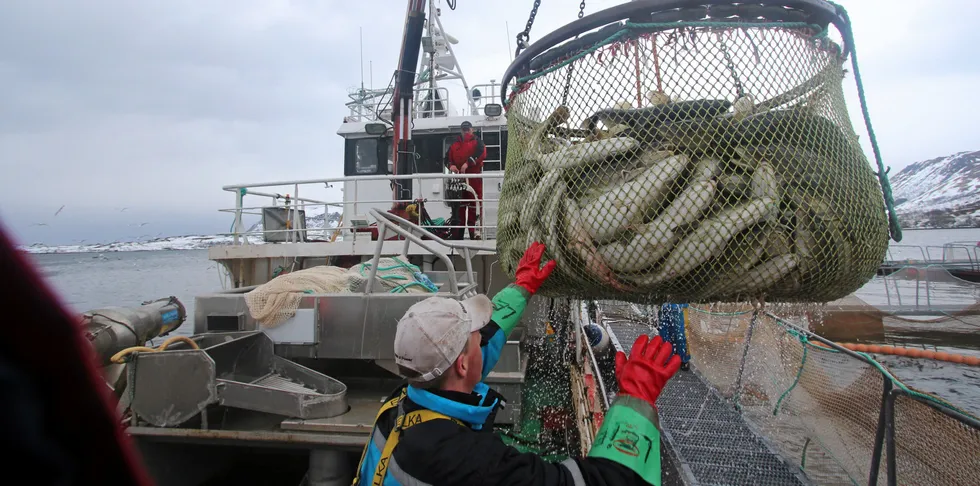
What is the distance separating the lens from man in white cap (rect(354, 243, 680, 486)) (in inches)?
64.1

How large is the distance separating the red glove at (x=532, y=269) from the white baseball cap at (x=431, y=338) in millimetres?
388

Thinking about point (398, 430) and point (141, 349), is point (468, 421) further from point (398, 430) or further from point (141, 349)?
point (141, 349)

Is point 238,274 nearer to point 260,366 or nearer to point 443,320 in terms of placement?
point 260,366

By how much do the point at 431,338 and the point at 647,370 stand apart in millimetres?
794

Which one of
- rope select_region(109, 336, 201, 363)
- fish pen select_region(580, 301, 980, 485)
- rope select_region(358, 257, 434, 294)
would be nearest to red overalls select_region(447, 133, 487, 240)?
rope select_region(358, 257, 434, 294)

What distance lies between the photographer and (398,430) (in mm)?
1873

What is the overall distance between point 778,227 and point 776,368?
3976 millimetres

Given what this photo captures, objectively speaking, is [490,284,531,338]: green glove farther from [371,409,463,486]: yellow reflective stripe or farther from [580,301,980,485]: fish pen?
[580,301,980,485]: fish pen

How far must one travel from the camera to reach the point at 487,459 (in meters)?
1.67

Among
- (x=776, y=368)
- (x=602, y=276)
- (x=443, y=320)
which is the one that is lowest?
(x=776, y=368)

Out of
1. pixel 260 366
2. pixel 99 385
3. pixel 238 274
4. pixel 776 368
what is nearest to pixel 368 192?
pixel 238 274

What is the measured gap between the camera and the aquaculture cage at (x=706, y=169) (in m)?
1.76

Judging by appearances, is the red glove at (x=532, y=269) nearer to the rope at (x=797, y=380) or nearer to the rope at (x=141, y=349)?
the rope at (x=797, y=380)

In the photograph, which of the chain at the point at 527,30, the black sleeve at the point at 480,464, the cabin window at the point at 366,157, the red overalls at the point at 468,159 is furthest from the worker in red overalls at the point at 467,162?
the black sleeve at the point at 480,464
